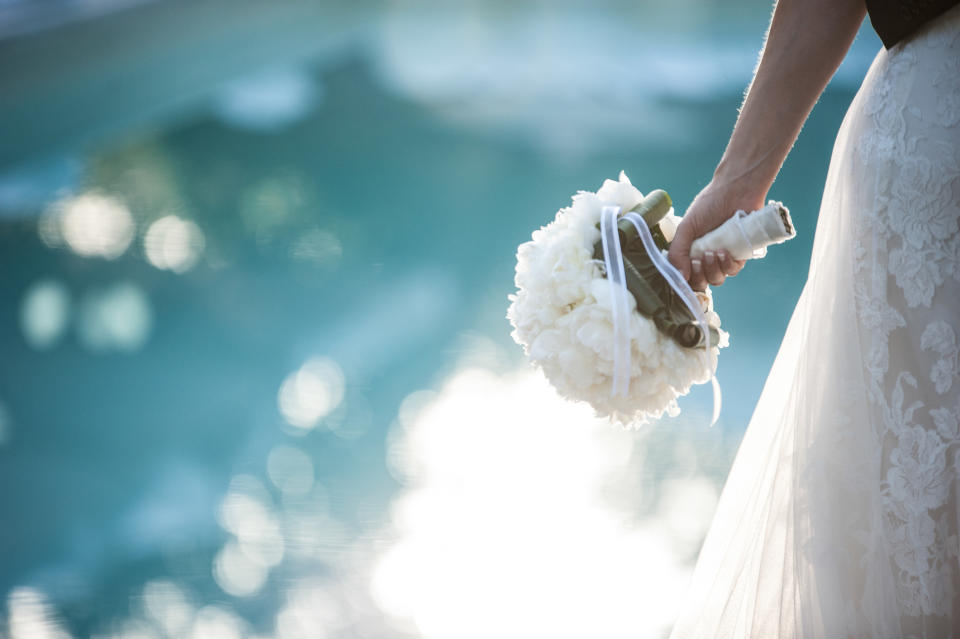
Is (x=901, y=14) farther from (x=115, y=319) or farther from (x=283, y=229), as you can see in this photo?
(x=283, y=229)

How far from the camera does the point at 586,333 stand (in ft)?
2.46

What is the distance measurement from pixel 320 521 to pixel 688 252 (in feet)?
3.90

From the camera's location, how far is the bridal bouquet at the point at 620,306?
29.7 inches

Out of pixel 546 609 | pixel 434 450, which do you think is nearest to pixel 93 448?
pixel 434 450

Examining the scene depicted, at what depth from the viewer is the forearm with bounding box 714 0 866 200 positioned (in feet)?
2.43

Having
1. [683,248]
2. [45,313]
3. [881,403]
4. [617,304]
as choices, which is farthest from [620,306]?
[45,313]

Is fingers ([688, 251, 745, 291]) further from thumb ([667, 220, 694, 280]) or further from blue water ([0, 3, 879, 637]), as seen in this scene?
blue water ([0, 3, 879, 637])

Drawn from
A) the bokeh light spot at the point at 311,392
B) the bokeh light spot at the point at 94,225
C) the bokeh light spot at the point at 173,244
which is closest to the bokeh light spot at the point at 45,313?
the bokeh light spot at the point at 94,225

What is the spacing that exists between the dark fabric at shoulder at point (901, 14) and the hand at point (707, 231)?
0.19 metres

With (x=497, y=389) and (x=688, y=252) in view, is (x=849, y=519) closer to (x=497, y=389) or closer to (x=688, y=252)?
(x=688, y=252)

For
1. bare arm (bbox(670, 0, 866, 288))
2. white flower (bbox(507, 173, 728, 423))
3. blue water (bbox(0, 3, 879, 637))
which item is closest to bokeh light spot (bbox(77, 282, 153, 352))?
blue water (bbox(0, 3, 879, 637))

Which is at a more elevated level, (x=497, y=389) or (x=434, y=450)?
(x=497, y=389)

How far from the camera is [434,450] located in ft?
6.64

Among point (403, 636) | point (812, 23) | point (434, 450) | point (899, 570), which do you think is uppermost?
point (434, 450)
